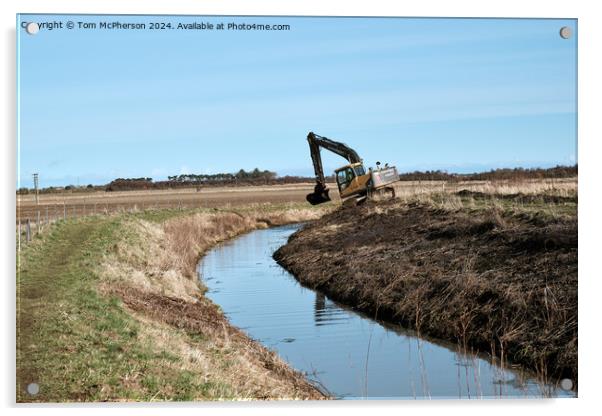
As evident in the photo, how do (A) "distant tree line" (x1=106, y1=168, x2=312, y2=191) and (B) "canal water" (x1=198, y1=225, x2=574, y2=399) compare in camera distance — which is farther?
(A) "distant tree line" (x1=106, y1=168, x2=312, y2=191)

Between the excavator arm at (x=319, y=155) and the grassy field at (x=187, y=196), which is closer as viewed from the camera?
the excavator arm at (x=319, y=155)

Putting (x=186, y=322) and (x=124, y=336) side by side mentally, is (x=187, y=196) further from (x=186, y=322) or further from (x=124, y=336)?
(x=124, y=336)

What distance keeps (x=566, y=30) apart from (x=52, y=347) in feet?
28.7

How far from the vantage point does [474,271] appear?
1852 centimetres

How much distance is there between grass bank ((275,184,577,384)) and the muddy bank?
0.03 m

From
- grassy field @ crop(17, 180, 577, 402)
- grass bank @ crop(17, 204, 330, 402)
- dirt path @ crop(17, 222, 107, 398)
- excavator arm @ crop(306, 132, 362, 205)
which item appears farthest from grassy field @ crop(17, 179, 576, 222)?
grass bank @ crop(17, 204, 330, 402)

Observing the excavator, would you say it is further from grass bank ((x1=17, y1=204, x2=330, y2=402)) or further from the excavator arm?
grass bank ((x1=17, y1=204, x2=330, y2=402))

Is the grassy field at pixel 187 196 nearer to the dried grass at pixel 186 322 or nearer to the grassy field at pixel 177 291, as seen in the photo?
the grassy field at pixel 177 291

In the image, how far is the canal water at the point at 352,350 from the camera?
12.7m

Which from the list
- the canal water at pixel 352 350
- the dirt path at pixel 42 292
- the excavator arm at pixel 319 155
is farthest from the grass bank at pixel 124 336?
the excavator arm at pixel 319 155

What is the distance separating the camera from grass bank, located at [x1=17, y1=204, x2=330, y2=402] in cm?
1027

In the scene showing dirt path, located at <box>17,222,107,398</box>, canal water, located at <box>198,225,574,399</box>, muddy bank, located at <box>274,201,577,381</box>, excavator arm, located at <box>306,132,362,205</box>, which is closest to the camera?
dirt path, located at <box>17,222,107,398</box>

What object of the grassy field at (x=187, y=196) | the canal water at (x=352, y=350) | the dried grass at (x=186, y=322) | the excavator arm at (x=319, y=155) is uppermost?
the excavator arm at (x=319, y=155)

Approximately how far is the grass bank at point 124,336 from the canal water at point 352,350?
83 centimetres
